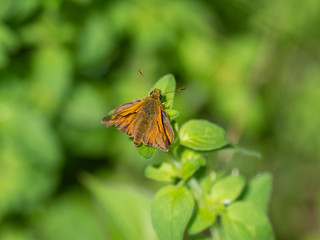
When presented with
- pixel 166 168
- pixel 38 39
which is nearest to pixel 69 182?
pixel 38 39

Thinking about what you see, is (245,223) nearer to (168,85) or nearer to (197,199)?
(197,199)

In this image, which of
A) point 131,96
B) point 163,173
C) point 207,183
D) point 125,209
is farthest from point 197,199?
point 131,96

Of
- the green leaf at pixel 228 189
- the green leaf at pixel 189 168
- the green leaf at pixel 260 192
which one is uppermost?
the green leaf at pixel 189 168

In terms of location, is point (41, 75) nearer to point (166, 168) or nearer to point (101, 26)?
point (101, 26)

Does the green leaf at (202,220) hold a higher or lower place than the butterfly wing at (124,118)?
lower

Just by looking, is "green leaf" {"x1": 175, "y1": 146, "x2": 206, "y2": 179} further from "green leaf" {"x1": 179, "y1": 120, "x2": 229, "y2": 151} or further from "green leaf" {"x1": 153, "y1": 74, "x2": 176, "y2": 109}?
"green leaf" {"x1": 153, "y1": 74, "x2": 176, "y2": 109}

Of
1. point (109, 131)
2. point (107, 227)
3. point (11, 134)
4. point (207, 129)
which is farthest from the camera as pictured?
point (109, 131)

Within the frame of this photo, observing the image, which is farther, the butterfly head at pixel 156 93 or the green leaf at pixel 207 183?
the green leaf at pixel 207 183

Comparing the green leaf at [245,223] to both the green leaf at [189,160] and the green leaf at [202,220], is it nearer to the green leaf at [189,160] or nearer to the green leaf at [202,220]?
the green leaf at [202,220]

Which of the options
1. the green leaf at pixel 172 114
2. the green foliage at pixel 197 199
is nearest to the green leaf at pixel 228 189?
the green foliage at pixel 197 199
